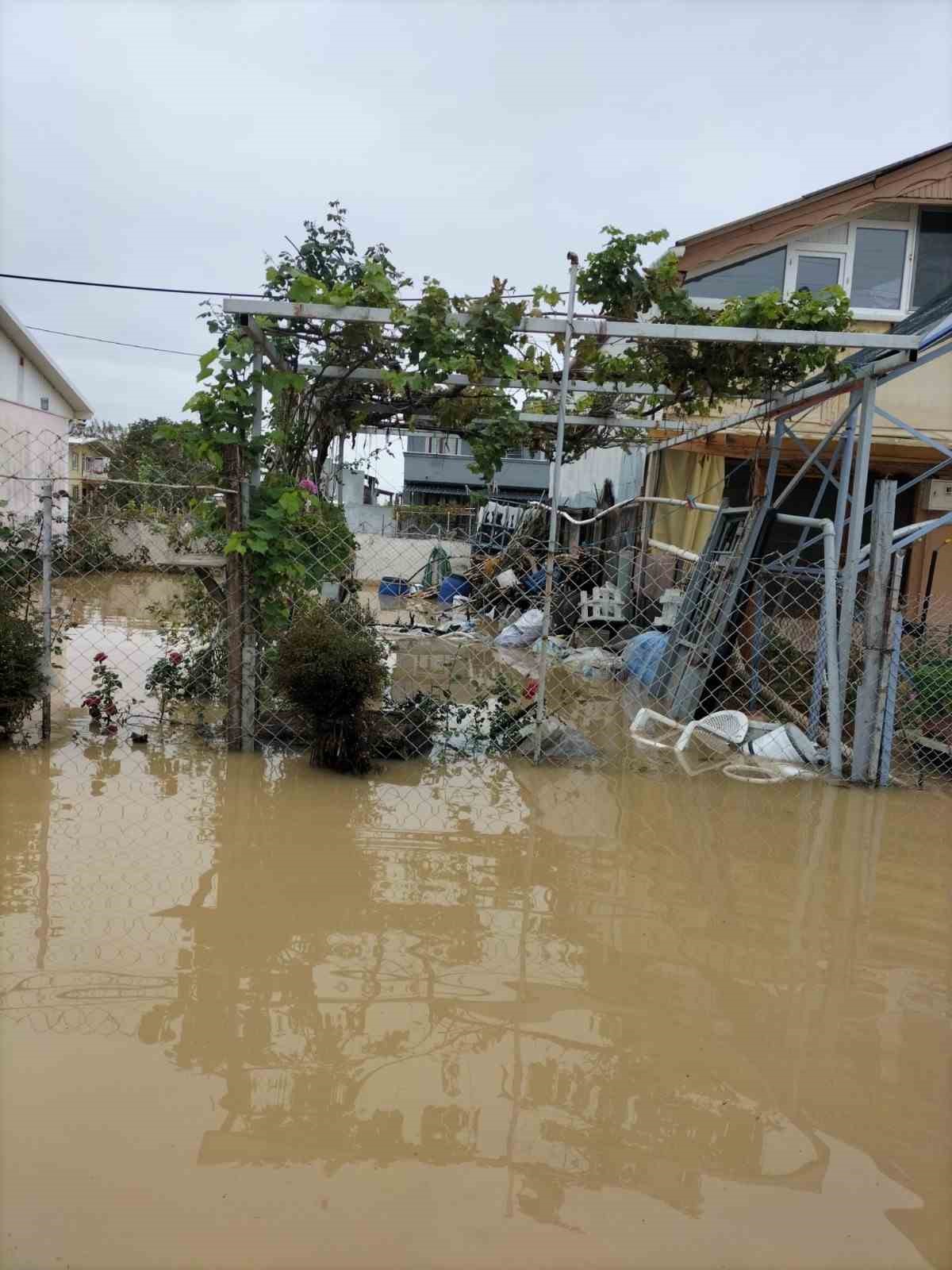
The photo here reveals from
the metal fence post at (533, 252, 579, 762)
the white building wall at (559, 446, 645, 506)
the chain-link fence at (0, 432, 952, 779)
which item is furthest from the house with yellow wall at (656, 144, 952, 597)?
the metal fence post at (533, 252, 579, 762)

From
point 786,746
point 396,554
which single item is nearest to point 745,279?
point 786,746

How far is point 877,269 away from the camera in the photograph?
39.0 ft

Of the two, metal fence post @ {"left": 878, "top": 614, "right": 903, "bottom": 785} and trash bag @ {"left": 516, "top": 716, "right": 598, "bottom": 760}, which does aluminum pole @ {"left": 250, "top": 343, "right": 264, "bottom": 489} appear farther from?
metal fence post @ {"left": 878, "top": 614, "right": 903, "bottom": 785}

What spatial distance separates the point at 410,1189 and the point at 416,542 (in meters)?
20.8

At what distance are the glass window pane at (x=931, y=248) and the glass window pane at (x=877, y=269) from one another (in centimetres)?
20


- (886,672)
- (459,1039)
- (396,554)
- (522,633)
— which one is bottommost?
(459,1039)

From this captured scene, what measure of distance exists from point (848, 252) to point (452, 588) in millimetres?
8964

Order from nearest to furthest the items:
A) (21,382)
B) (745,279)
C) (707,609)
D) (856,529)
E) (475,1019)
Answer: (475,1019) < (856,529) < (707,609) < (745,279) < (21,382)

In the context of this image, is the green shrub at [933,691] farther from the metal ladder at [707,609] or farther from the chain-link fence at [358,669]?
the metal ladder at [707,609]

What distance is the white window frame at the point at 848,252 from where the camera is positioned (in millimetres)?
11750

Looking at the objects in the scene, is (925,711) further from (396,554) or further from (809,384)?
(396,554)

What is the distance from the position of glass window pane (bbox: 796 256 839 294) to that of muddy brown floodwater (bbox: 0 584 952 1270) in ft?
27.6

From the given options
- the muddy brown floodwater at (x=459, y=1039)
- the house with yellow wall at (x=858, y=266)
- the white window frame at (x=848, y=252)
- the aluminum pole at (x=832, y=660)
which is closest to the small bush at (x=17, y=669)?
the muddy brown floodwater at (x=459, y=1039)

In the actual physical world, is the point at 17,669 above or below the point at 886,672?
below
